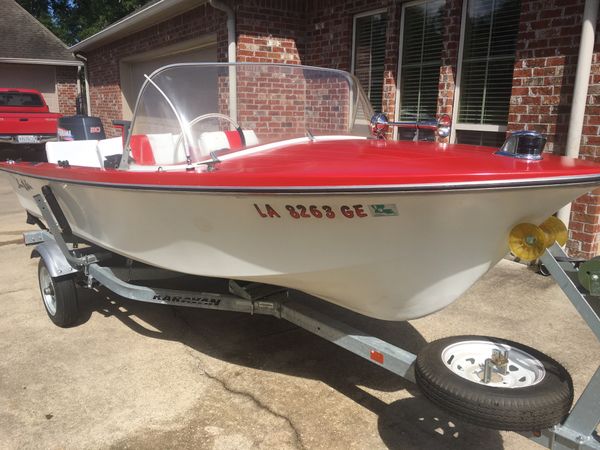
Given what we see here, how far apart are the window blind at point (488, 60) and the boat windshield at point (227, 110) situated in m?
2.55

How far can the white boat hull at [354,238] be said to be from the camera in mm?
2043

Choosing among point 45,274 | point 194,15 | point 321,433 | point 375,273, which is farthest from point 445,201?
point 194,15

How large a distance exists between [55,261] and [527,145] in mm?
3128

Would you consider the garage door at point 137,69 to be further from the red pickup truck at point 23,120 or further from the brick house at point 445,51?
the red pickup truck at point 23,120

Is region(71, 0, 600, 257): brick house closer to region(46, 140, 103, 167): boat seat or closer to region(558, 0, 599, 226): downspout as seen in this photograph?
region(558, 0, 599, 226): downspout

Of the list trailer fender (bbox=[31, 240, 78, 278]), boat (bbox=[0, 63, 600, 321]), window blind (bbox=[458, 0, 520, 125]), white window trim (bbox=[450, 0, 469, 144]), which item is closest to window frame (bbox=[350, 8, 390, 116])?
white window trim (bbox=[450, 0, 469, 144])

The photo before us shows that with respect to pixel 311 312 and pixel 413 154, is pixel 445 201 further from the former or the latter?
pixel 311 312

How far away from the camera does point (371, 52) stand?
6879 mm

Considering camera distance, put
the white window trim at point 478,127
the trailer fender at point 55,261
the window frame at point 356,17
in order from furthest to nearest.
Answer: the window frame at point 356,17, the white window trim at point 478,127, the trailer fender at point 55,261

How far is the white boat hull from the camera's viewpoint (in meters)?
2.04

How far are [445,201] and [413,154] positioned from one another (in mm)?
645

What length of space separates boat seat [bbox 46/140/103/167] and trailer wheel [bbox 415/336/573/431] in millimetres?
3714

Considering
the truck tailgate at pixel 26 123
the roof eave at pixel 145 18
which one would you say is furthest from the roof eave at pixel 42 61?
the roof eave at pixel 145 18

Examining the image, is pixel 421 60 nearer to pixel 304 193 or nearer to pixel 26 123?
pixel 304 193
